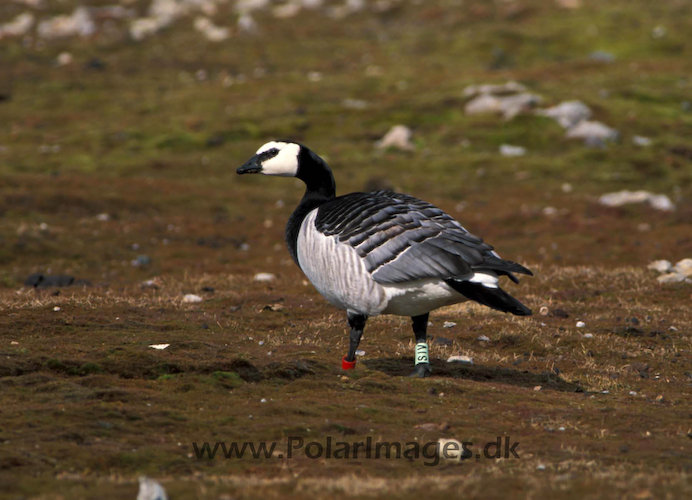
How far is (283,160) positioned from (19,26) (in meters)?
69.4

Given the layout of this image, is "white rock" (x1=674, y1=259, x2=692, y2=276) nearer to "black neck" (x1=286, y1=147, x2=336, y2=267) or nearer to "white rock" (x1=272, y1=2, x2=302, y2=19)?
"black neck" (x1=286, y1=147, x2=336, y2=267)

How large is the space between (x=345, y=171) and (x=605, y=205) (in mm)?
11244

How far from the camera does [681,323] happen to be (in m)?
14.1

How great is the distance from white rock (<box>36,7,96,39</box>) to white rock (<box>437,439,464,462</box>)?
231 feet

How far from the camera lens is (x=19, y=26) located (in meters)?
71.9

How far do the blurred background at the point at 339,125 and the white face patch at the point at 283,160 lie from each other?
30.6 ft

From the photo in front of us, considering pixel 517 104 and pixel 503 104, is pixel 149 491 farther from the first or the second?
pixel 503 104

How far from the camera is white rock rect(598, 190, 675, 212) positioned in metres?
27.0

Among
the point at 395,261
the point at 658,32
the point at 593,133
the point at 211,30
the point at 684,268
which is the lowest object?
the point at 684,268

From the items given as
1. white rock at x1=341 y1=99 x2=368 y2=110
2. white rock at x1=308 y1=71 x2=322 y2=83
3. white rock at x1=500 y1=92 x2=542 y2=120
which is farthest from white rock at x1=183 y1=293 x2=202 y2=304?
white rock at x1=308 y1=71 x2=322 y2=83

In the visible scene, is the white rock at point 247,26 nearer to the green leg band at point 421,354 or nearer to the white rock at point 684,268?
the white rock at point 684,268

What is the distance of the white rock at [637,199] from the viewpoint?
27.0 metres

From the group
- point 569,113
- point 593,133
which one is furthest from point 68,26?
point 593,133

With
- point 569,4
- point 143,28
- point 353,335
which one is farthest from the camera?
point 143,28
